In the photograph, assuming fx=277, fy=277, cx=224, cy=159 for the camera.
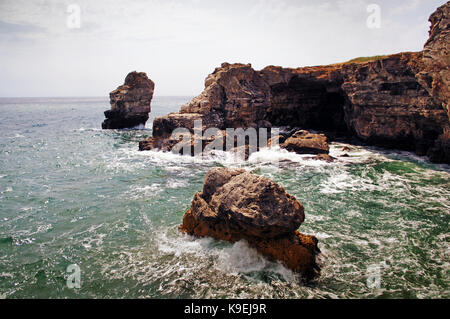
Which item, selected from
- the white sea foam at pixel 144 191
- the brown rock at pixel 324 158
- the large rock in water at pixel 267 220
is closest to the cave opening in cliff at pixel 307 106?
the brown rock at pixel 324 158

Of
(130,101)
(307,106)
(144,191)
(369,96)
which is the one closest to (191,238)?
(144,191)

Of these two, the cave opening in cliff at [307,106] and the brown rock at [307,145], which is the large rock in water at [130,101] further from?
the brown rock at [307,145]

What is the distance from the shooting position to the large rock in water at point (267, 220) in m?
8.46

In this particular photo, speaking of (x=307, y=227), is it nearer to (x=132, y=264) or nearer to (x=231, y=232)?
(x=231, y=232)

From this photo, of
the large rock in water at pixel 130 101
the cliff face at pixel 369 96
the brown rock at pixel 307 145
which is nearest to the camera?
the cliff face at pixel 369 96

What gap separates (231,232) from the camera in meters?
9.91

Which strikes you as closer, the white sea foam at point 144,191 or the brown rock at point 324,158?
the white sea foam at point 144,191

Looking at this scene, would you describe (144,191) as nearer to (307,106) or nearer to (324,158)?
(324,158)

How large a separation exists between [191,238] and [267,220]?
3.75m

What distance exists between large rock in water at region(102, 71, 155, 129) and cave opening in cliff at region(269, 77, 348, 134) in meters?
22.2

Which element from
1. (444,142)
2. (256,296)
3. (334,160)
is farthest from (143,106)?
(256,296)

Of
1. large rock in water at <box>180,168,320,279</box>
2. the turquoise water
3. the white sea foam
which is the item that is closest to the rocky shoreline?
large rock in water at <box>180,168,320,279</box>

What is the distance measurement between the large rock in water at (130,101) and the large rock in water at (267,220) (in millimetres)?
42158
